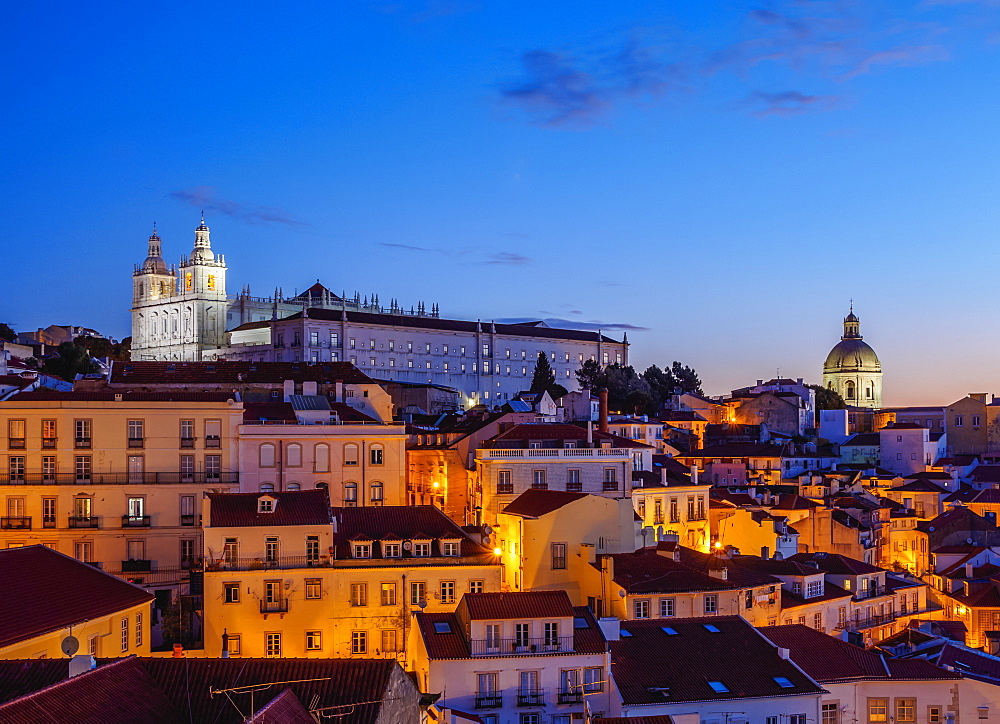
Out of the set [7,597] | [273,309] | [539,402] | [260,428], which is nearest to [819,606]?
[260,428]

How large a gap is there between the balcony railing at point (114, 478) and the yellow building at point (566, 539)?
494 inches

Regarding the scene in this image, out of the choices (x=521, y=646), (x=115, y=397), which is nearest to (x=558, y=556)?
(x=521, y=646)

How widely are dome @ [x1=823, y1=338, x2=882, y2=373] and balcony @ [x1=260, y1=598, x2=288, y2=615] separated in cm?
14619

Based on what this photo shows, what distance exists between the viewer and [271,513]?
119ft

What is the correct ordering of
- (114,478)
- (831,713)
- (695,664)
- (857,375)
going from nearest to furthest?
(695,664) → (831,713) → (114,478) → (857,375)

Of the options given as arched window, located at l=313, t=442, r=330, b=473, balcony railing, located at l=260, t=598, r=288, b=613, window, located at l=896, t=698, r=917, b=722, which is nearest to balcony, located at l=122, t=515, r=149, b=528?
arched window, located at l=313, t=442, r=330, b=473

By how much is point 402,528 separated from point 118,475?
12415mm

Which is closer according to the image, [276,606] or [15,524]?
[276,606]

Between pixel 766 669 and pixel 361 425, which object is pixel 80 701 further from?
pixel 361 425

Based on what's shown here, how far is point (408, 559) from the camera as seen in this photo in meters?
36.8

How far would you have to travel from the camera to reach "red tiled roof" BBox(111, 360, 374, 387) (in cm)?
5769

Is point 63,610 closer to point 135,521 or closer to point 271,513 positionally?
point 271,513

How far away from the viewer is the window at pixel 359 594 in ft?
118

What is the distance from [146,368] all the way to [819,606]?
37115 mm
